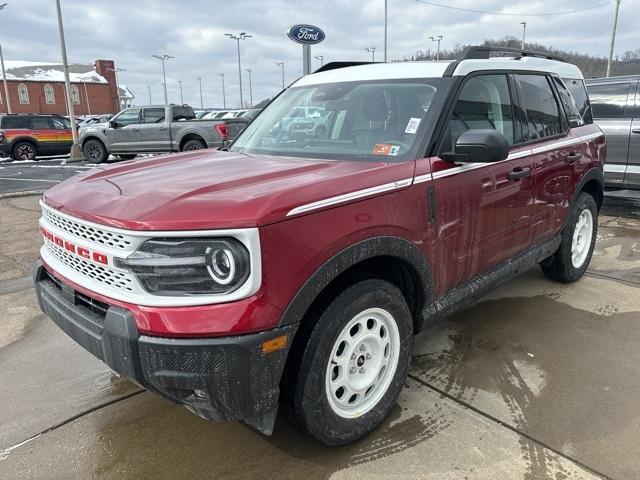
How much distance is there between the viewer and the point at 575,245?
4.75m

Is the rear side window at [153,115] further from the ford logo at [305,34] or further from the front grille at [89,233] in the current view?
the front grille at [89,233]

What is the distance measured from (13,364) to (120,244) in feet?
6.73

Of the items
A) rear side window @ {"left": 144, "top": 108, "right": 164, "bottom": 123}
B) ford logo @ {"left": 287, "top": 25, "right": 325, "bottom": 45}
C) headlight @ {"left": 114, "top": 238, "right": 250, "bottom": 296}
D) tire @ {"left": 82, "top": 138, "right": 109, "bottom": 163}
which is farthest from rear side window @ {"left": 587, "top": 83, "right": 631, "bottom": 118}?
tire @ {"left": 82, "top": 138, "right": 109, "bottom": 163}

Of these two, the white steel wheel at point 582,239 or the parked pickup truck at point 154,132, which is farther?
the parked pickup truck at point 154,132

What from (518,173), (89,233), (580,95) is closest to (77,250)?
(89,233)

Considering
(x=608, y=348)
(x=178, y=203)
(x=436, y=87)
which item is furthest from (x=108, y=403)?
(x=608, y=348)

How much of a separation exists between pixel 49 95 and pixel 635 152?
8074 cm

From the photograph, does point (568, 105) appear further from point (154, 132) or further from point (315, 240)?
point (154, 132)

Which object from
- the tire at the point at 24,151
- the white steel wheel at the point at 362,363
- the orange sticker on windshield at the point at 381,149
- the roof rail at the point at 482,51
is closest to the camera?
the white steel wheel at the point at 362,363

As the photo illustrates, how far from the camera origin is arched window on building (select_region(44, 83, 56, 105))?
72.2m

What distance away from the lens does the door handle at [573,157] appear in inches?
161

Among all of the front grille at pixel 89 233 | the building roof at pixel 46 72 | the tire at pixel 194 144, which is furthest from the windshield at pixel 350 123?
the building roof at pixel 46 72

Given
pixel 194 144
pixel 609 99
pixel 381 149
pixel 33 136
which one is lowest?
pixel 194 144

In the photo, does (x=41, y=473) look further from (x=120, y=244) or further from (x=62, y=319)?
(x=120, y=244)
